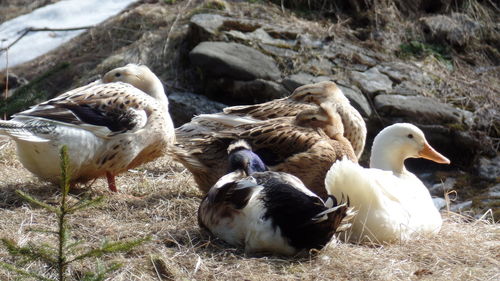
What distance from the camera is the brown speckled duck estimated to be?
6430 mm

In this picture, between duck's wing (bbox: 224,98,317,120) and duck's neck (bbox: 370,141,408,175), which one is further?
duck's wing (bbox: 224,98,317,120)

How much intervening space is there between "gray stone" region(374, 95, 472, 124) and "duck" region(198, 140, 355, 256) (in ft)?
Answer: 13.1

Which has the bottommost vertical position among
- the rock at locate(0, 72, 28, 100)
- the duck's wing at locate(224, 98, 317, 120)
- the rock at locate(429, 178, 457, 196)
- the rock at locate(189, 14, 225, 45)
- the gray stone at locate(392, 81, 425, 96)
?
the rock at locate(429, 178, 457, 196)

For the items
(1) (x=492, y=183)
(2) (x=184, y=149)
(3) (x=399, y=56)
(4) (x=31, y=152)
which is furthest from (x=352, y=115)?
(3) (x=399, y=56)

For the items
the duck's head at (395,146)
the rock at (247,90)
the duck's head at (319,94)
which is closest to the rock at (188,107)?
the rock at (247,90)

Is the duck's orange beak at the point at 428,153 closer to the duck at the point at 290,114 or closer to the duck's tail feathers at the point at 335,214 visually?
the duck at the point at 290,114

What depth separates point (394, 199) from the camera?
5.10m

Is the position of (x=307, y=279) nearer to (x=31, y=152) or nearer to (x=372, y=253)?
(x=372, y=253)

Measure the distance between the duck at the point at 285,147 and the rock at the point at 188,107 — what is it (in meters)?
2.89

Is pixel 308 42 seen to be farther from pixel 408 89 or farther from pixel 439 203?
pixel 439 203

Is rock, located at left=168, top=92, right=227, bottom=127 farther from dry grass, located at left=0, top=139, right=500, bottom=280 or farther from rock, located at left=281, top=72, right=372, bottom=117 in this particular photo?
dry grass, located at left=0, top=139, right=500, bottom=280

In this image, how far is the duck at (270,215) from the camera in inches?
169

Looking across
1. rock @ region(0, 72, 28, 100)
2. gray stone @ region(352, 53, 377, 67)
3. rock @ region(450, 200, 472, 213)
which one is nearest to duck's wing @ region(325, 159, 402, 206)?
rock @ region(450, 200, 472, 213)

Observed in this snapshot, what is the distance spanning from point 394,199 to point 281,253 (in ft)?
3.40
